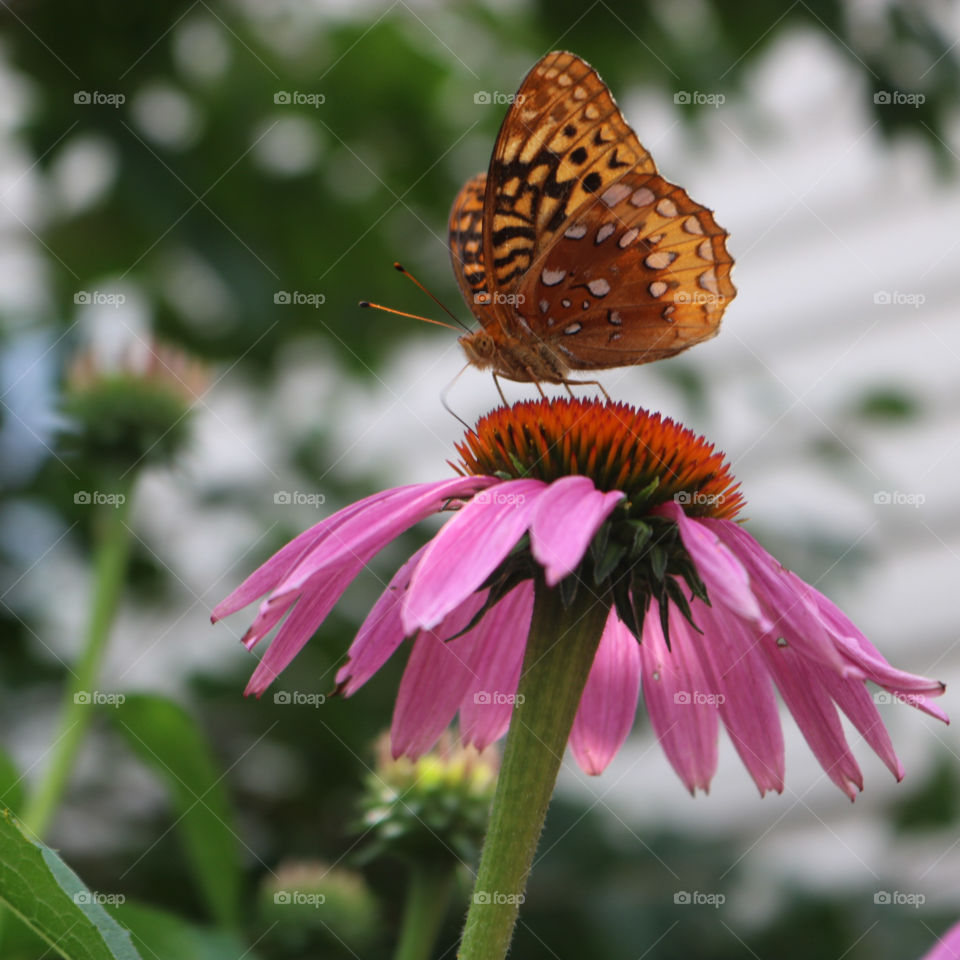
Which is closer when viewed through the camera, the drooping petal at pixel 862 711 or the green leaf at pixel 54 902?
the green leaf at pixel 54 902

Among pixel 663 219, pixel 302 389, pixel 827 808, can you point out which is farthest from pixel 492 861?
pixel 827 808

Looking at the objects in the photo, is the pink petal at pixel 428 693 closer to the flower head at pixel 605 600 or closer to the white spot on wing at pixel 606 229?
the flower head at pixel 605 600

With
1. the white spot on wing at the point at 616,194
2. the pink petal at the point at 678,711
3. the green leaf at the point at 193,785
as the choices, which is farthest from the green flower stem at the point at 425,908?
the white spot on wing at the point at 616,194

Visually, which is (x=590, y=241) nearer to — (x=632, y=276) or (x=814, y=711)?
(x=632, y=276)

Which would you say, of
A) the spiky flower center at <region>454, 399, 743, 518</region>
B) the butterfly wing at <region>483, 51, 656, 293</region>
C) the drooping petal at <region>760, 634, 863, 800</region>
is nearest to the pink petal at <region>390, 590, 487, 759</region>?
the spiky flower center at <region>454, 399, 743, 518</region>

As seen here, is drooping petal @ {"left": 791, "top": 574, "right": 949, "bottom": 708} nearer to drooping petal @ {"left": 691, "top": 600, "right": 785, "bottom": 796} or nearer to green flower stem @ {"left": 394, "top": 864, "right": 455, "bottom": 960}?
drooping petal @ {"left": 691, "top": 600, "right": 785, "bottom": 796}

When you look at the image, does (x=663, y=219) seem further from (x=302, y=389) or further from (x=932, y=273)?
(x=932, y=273)

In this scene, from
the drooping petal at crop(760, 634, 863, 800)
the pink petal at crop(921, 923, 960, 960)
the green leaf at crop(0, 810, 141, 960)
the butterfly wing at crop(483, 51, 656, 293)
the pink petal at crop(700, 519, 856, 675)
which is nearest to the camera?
the pink petal at crop(921, 923, 960, 960)
